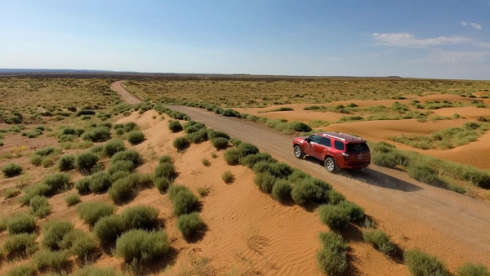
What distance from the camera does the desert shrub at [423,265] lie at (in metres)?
6.19

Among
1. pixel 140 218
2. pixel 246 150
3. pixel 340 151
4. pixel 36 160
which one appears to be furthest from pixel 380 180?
pixel 36 160

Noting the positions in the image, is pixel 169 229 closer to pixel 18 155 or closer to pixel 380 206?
pixel 380 206

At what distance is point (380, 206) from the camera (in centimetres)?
959

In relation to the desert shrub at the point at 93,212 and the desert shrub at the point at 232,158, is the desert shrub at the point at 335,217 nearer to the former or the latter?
the desert shrub at the point at 232,158

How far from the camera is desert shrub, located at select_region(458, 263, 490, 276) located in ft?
20.0

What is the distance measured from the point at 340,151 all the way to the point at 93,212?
1050 cm

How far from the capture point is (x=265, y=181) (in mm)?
10367

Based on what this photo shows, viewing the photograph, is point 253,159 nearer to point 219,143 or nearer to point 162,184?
point 219,143

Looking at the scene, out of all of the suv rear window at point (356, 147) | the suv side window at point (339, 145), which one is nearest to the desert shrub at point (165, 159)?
the suv side window at point (339, 145)

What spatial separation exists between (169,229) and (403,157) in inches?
517

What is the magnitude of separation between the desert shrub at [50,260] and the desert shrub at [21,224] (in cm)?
247

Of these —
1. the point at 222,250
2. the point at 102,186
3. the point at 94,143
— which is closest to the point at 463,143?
the point at 222,250

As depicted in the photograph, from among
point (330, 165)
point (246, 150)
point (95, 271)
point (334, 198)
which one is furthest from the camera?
point (246, 150)

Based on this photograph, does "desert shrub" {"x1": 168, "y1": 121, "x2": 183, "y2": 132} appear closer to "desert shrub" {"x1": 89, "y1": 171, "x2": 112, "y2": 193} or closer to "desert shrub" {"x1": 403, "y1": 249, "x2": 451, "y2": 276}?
"desert shrub" {"x1": 89, "y1": 171, "x2": 112, "y2": 193}
